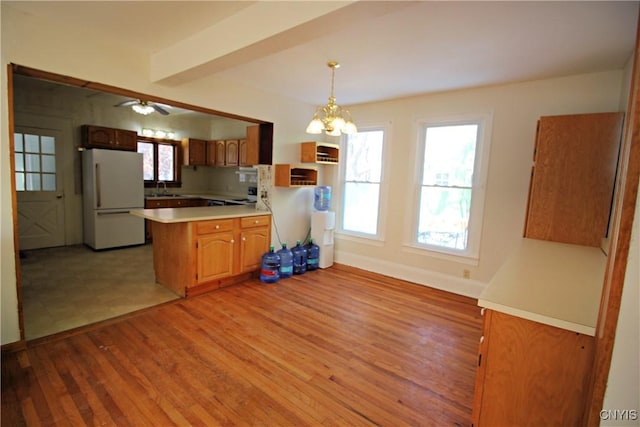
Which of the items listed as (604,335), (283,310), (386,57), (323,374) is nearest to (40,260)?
(283,310)

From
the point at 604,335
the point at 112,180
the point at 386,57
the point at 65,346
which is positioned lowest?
the point at 65,346

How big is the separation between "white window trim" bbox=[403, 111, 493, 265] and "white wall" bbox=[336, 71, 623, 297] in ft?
0.15

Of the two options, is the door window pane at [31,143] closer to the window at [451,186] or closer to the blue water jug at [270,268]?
the blue water jug at [270,268]

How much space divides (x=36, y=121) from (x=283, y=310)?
5.22 metres

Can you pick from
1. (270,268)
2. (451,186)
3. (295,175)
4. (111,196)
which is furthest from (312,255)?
(111,196)

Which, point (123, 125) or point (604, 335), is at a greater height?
point (123, 125)

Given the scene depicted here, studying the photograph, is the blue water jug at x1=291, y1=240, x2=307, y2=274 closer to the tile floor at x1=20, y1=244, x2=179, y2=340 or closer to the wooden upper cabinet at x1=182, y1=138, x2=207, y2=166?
the tile floor at x1=20, y1=244, x2=179, y2=340

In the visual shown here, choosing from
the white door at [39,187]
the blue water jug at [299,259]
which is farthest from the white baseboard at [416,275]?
the white door at [39,187]

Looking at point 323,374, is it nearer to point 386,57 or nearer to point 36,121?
point 386,57

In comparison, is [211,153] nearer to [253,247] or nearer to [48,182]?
[48,182]

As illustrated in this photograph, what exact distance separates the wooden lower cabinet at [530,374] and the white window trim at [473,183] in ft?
8.47

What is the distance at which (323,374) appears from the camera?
7.32 feet

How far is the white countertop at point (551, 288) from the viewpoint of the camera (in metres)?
1.27

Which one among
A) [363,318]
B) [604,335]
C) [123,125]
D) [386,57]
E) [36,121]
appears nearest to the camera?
[604,335]
